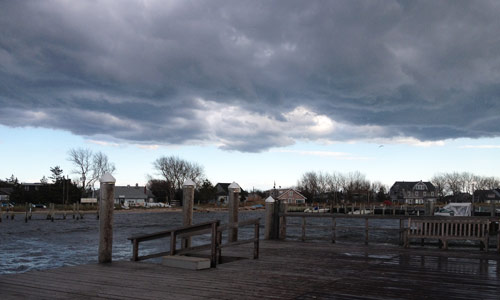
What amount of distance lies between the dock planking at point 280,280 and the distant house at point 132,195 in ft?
364

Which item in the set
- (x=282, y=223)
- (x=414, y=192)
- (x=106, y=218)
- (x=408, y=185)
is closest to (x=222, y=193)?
(x=408, y=185)

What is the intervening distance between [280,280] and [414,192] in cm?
13032

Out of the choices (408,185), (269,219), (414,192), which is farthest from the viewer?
(408,185)

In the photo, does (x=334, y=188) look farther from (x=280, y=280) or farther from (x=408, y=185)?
(x=280, y=280)

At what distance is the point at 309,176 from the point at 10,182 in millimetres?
96987

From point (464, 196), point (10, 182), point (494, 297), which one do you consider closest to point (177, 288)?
point (494, 297)

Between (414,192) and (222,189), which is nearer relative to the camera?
(414,192)

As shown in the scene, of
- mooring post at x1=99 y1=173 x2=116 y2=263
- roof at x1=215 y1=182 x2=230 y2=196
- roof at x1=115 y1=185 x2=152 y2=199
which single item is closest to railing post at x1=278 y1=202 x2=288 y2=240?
mooring post at x1=99 y1=173 x2=116 y2=263

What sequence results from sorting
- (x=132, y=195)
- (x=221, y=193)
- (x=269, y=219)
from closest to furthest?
(x=269, y=219)
(x=132, y=195)
(x=221, y=193)

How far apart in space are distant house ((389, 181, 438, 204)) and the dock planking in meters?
122

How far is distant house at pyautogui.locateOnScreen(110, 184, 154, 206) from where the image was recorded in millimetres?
118750

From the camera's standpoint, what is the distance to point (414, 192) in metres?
129

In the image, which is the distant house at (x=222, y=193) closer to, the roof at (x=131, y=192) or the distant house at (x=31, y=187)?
the roof at (x=131, y=192)

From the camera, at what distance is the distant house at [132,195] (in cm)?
11875
